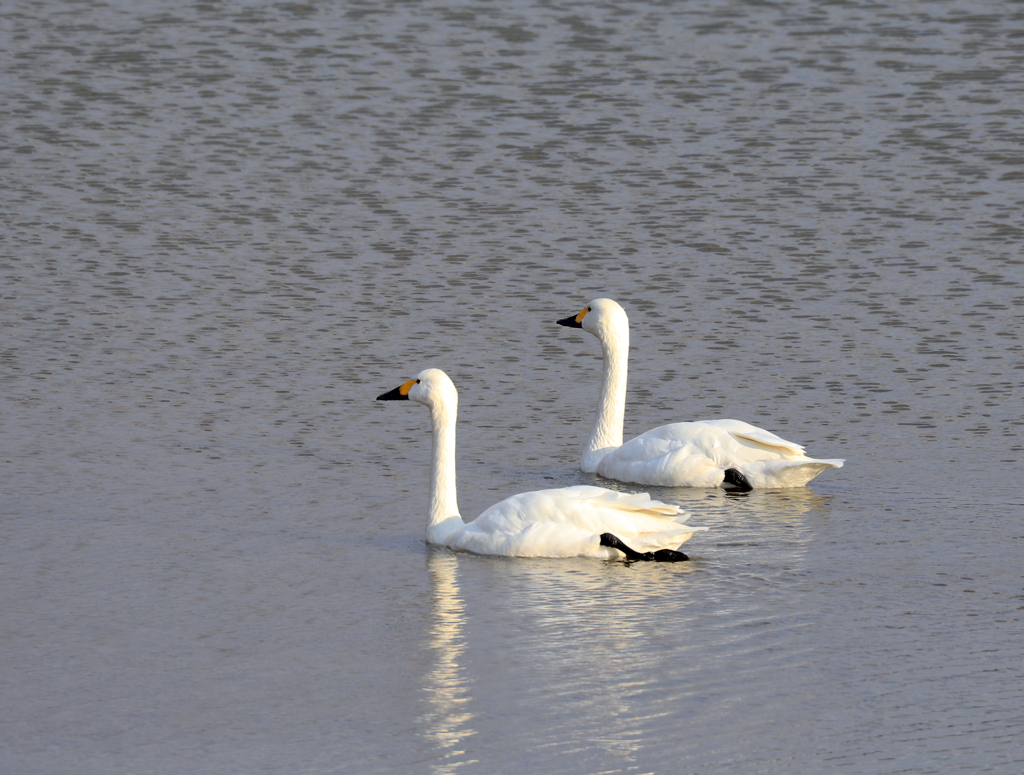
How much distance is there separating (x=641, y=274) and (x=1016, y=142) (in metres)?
5.64

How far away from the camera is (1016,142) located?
751 inches

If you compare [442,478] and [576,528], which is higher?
[442,478]

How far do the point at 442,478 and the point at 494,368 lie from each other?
3.29m

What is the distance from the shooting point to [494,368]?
1293 centimetres

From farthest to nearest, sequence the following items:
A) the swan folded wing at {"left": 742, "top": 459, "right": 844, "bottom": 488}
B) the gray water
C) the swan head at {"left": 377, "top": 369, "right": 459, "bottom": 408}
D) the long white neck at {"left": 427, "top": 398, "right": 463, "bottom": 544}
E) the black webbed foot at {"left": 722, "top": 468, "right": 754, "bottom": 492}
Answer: the black webbed foot at {"left": 722, "top": 468, "right": 754, "bottom": 492} < the swan folded wing at {"left": 742, "top": 459, "right": 844, "bottom": 488} < the swan head at {"left": 377, "top": 369, "right": 459, "bottom": 408} < the long white neck at {"left": 427, "top": 398, "right": 463, "bottom": 544} < the gray water

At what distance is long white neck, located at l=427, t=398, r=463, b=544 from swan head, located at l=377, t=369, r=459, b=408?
0.02m

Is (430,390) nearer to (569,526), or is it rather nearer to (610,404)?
(569,526)

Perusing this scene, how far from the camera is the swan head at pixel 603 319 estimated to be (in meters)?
12.0

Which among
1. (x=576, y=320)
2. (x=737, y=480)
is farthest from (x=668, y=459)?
(x=576, y=320)

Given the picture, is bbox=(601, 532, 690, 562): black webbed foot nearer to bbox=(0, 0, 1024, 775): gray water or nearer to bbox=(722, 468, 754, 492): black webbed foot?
bbox=(0, 0, 1024, 775): gray water

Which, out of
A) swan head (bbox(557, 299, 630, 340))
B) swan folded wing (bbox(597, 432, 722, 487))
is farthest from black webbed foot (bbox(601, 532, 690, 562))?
swan head (bbox(557, 299, 630, 340))

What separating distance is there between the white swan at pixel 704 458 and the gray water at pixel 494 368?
0.18m

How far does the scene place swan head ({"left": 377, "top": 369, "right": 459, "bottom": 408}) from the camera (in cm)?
989

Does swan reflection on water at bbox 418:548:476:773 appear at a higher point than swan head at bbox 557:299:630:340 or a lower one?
lower
